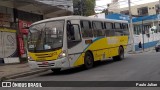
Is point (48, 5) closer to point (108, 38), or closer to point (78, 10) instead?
point (108, 38)

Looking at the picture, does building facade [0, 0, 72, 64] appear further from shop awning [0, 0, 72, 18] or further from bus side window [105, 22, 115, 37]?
bus side window [105, 22, 115, 37]

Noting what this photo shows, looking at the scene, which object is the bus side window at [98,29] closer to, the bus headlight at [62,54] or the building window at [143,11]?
the bus headlight at [62,54]

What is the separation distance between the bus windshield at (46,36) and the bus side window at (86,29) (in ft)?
6.26

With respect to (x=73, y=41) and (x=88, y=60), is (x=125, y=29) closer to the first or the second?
(x=88, y=60)

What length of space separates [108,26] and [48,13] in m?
11.3

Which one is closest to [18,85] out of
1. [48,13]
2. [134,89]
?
[134,89]

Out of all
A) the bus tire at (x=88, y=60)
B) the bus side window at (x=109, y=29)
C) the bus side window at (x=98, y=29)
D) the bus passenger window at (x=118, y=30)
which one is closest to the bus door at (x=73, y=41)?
the bus tire at (x=88, y=60)

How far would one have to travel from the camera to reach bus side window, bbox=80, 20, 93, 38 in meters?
18.5

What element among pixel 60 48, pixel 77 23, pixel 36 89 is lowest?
pixel 36 89

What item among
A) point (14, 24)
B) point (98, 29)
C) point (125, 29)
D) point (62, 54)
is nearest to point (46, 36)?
point (62, 54)

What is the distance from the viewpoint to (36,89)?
11.2 m

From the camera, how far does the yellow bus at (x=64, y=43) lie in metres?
16.4

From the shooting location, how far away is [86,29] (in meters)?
18.9

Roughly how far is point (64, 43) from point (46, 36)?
38.1 inches
